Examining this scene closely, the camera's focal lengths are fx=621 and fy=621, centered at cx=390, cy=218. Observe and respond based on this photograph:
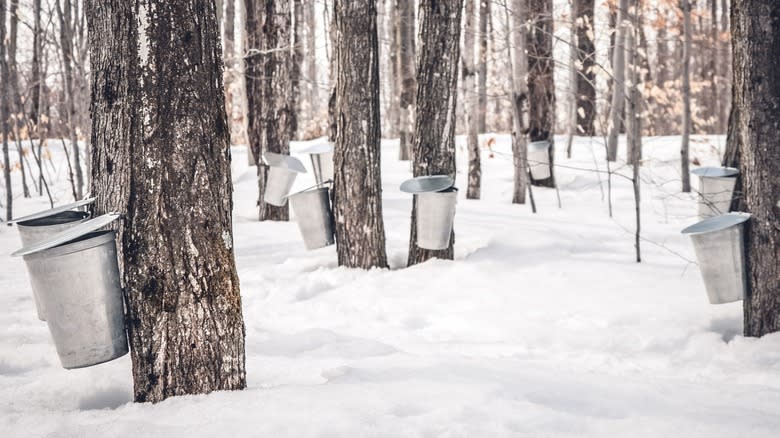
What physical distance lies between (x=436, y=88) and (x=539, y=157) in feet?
13.4

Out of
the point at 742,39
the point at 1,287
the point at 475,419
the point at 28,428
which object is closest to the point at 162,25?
the point at 28,428

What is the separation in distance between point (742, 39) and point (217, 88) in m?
2.30

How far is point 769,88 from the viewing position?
271cm

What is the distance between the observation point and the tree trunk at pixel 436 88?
4324 mm

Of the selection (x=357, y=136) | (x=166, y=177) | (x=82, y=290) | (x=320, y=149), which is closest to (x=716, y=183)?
(x=357, y=136)

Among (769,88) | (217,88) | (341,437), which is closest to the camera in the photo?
(341,437)

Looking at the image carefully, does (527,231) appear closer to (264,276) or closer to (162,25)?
(264,276)

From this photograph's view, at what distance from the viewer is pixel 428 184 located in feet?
13.8

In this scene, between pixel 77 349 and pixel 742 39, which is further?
pixel 742 39

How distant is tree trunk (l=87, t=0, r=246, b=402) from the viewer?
190 cm

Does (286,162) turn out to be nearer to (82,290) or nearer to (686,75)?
(82,290)

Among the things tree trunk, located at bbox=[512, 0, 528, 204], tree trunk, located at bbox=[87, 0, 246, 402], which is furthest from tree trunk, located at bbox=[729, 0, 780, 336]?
tree trunk, located at bbox=[512, 0, 528, 204]

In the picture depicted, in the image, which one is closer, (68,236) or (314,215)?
(68,236)

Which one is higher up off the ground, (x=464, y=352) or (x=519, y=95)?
(x=519, y=95)
